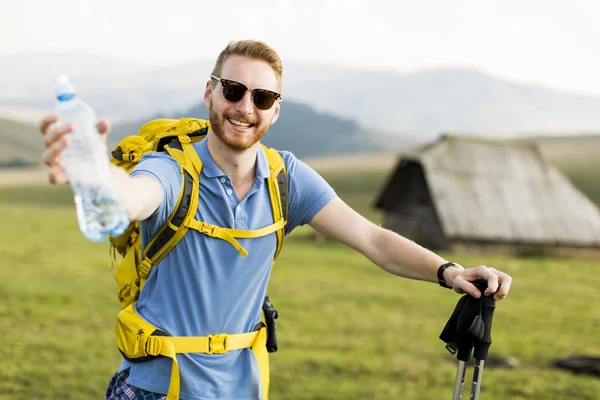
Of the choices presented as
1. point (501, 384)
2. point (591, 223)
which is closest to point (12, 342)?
point (501, 384)

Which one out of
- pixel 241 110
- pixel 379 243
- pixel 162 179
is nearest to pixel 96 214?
pixel 162 179

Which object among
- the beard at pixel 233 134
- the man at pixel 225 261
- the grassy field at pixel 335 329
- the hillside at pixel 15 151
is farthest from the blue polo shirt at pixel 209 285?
the hillside at pixel 15 151

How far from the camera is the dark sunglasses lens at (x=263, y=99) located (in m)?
3.30

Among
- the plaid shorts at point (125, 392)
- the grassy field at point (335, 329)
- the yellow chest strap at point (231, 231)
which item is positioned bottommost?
the grassy field at point (335, 329)

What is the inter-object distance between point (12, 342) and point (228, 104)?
324 inches

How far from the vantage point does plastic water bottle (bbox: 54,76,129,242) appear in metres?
2.20

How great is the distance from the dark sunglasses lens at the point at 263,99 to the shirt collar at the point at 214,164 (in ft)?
0.77

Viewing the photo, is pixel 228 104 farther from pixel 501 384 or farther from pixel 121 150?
pixel 501 384

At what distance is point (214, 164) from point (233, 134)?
6.4 inches

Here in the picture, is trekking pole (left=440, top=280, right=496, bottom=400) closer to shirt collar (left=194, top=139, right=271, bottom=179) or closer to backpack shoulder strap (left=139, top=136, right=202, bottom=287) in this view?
shirt collar (left=194, top=139, right=271, bottom=179)

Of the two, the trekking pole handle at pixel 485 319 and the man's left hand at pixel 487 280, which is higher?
the man's left hand at pixel 487 280

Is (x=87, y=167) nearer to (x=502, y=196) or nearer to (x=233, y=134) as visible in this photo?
(x=233, y=134)

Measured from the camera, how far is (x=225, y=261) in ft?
10.8

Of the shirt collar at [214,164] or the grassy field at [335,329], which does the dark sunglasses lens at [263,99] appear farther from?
the grassy field at [335,329]
